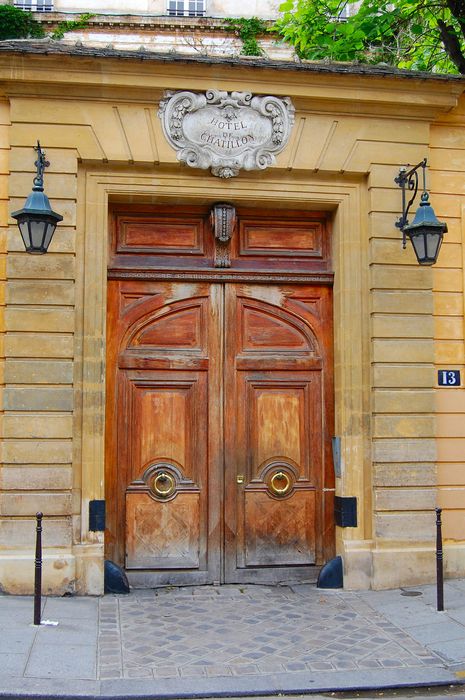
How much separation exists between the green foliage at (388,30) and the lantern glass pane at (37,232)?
4715mm

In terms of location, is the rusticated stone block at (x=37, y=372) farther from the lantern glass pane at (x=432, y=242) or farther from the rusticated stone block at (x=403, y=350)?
the lantern glass pane at (x=432, y=242)

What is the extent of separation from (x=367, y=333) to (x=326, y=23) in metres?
5.59

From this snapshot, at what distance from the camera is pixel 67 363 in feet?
25.9

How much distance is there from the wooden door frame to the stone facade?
16 mm

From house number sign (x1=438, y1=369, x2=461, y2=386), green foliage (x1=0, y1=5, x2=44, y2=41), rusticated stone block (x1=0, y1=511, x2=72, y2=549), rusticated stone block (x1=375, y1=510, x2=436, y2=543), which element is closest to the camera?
rusticated stone block (x1=0, y1=511, x2=72, y2=549)

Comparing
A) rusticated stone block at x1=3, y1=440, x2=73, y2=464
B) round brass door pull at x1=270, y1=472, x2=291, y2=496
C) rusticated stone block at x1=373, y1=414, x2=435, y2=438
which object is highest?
rusticated stone block at x1=373, y1=414, x2=435, y2=438

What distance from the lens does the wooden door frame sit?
26.1 feet

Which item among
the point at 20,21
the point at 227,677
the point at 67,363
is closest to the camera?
the point at 227,677

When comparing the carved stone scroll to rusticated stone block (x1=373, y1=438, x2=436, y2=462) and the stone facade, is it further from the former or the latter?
rusticated stone block (x1=373, y1=438, x2=436, y2=462)

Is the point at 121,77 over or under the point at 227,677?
over

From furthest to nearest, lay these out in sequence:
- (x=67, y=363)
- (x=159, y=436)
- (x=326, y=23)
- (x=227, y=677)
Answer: (x=326, y=23) → (x=159, y=436) → (x=67, y=363) → (x=227, y=677)

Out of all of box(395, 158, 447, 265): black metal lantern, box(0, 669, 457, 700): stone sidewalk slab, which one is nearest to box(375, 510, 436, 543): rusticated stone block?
box(0, 669, 457, 700): stone sidewalk slab

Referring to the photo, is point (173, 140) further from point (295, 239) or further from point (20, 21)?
point (20, 21)

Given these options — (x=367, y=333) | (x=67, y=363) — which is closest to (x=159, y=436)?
(x=67, y=363)
